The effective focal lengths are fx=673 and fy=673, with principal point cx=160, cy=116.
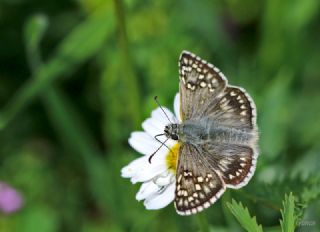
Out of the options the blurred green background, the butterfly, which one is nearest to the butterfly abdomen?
the butterfly

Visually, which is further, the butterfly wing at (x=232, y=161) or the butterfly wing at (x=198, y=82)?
the butterfly wing at (x=198, y=82)

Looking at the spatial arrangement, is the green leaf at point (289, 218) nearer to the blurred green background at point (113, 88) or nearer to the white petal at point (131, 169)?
the white petal at point (131, 169)

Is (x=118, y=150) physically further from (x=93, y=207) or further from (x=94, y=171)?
(x=93, y=207)

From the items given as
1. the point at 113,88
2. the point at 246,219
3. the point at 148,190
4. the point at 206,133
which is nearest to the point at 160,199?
the point at 148,190

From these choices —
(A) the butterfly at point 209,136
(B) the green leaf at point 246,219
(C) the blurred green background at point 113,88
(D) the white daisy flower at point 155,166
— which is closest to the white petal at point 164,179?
(D) the white daisy flower at point 155,166

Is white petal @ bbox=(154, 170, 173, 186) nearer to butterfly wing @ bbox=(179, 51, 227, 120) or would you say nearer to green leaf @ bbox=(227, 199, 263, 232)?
butterfly wing @ bbox=(179, 51, 227, 120)

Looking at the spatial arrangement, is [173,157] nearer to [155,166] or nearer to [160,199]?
[155,166]
